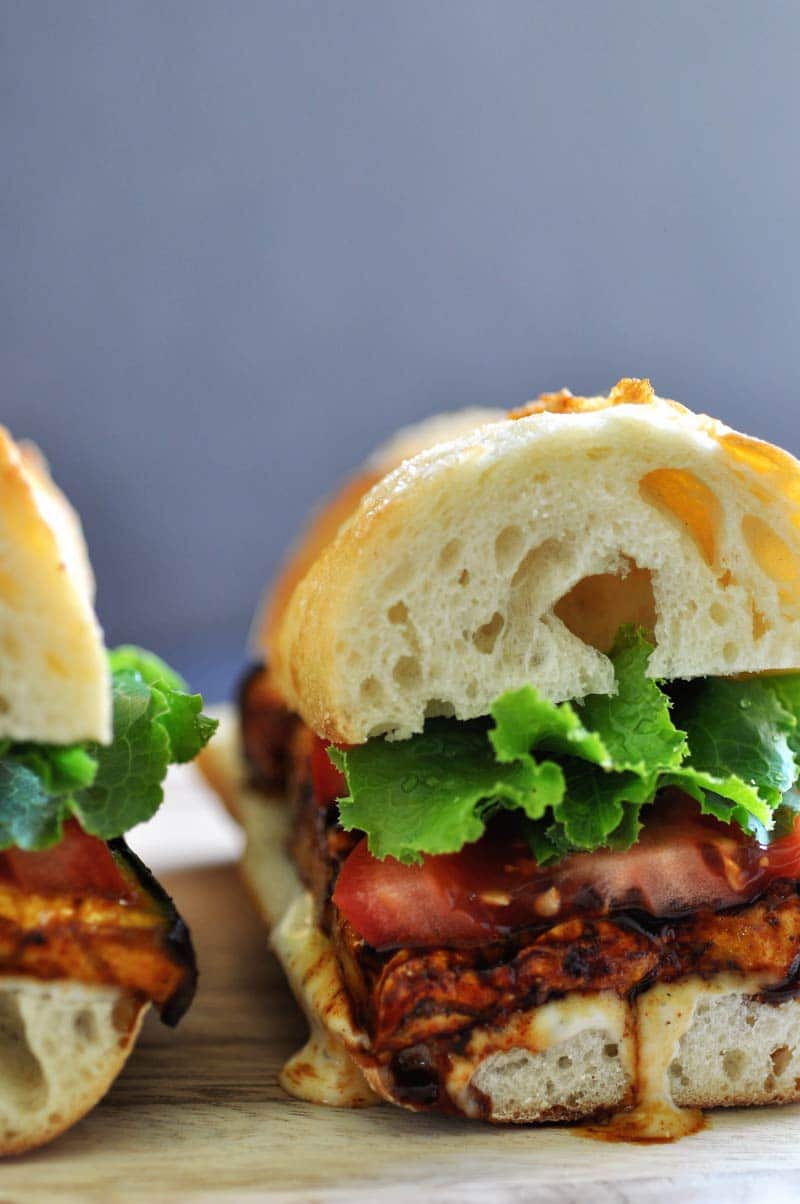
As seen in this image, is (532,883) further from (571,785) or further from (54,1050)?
(54,1050)

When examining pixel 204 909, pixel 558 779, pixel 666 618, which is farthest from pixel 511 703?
pixel 204 909

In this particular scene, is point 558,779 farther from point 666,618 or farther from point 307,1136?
point 307,1136

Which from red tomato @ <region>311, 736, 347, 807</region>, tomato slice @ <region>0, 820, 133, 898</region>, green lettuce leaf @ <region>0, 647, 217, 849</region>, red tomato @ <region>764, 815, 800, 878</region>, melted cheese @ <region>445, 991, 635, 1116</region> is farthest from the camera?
red tomato @ <region>311, 736, 347, 807</region>

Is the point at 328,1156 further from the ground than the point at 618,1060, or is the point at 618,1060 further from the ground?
the point at 618,1060

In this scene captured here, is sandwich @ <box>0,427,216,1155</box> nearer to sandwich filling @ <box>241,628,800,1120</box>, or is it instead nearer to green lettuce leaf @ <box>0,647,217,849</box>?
green lettuce leaf @ <box>0,647,217,849</box>

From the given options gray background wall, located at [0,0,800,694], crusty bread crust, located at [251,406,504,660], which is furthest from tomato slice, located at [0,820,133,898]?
gray background wall, located at [0,0,800,694]

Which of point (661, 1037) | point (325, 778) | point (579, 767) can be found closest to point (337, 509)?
point (325, 778)

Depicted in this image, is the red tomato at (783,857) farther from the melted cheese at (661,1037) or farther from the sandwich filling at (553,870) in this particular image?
the melted cheese at (661,1037)
